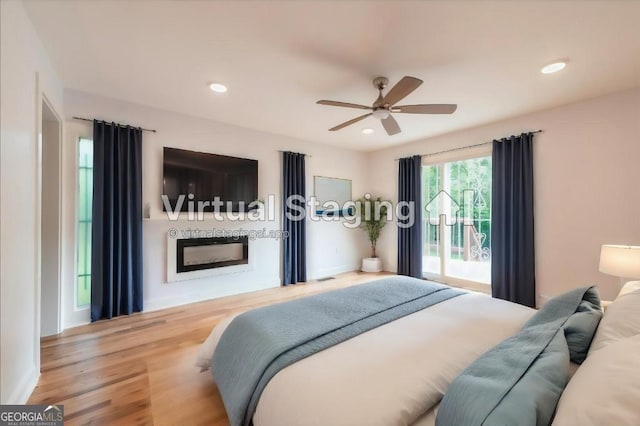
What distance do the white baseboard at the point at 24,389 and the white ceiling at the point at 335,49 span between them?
2395 millimetres

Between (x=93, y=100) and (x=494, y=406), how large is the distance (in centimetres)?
423

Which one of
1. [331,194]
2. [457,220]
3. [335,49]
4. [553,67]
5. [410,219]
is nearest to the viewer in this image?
[335,49]

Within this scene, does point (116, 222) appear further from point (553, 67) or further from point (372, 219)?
point (553, 67)

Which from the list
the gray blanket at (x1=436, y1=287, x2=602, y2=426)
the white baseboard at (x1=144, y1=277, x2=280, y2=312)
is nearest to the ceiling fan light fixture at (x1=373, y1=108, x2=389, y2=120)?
the gray blanket at (x1=436, y1=287, x2=602, y2=426)

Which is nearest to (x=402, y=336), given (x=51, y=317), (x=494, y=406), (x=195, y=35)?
(x=494, y=406)

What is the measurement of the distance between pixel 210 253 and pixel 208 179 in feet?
3.40

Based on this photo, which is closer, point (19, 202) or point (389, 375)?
point (389, 375)

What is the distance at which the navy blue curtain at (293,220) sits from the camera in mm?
4539

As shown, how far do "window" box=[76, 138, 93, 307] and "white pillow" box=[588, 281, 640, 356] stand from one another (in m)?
4.19

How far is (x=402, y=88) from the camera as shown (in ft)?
6.93

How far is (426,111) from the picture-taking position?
2.47 meters

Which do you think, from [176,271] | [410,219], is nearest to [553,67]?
[410,219]

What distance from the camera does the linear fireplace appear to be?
11.9 feet

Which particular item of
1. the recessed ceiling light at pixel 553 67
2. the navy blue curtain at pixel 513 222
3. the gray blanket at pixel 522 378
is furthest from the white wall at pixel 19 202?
the navy blue curtain at pixel 513 222
